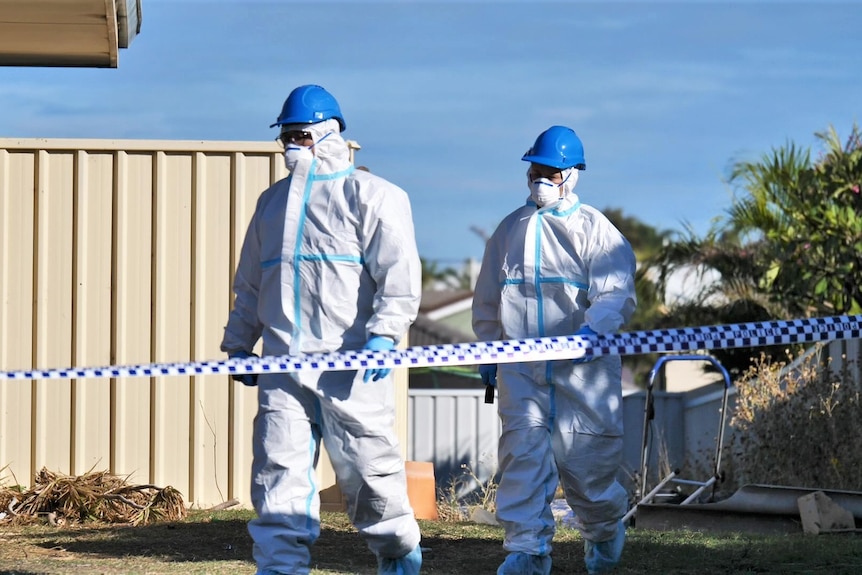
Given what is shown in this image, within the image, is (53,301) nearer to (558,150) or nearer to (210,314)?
(210,314)

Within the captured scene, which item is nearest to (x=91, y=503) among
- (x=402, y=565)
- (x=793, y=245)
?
(x=402, y=565)

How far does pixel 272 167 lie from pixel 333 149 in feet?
11.6

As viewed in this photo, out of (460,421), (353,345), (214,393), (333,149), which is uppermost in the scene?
(333,149)

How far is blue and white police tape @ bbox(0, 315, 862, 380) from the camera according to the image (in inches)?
201

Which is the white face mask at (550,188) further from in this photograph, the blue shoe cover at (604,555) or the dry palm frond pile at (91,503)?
the dry palm frond pile at (91,503)

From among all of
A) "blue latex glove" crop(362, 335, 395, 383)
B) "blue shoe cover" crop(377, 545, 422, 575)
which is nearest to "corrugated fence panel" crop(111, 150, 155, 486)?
"blue shoe cover" crop(377, 545, 422, 575)

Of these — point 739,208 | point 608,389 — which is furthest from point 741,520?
point 739,208

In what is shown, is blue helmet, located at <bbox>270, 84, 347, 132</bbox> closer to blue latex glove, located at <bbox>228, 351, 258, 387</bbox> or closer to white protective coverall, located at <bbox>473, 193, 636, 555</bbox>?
blue latex glove, located at <bbox>228, 351, 258, 387</bbox>

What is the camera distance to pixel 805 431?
9.96 meters

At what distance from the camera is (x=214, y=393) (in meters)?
8.88

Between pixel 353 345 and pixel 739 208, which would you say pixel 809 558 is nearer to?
pixel 353 345

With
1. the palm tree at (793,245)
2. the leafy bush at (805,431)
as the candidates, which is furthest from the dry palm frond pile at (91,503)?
the palm tree at (793,245)

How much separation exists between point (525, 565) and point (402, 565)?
723 mm

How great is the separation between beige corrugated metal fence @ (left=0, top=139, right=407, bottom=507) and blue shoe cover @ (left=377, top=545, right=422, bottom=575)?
139 inches
